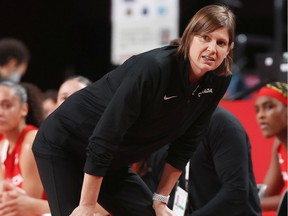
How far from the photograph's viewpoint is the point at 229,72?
10.3 feet

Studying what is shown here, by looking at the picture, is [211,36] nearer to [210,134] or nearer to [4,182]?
[210,134]

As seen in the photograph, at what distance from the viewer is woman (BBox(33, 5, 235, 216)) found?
2.85 metres

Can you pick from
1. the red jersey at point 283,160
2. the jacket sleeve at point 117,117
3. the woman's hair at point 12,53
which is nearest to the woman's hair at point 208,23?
the jacket sleeve at point 117,117

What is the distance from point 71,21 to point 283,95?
6.37m

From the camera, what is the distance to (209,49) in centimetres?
291

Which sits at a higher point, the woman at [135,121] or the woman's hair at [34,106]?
the woman at [135,121]

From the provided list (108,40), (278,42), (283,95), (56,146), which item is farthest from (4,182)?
(108,40)

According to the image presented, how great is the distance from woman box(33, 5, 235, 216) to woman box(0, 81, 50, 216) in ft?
2.61

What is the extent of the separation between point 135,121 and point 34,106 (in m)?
1.80

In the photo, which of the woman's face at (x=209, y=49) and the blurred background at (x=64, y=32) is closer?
the woman's face at (x=209, y=49)

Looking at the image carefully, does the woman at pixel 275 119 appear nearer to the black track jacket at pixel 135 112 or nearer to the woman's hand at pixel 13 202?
the black track jacket at pixel 135 112

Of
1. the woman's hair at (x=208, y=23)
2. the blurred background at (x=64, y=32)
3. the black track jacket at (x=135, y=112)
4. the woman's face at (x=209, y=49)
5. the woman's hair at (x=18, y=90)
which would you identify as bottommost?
the blurred background at (x=64, y=32)

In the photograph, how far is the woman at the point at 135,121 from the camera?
112 inches

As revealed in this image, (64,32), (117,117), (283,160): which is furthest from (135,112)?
(64,32)
